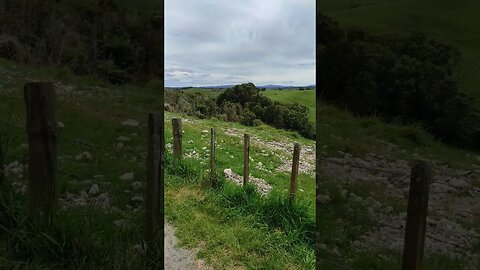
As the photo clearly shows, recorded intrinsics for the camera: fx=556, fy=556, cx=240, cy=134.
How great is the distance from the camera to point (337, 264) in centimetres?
356

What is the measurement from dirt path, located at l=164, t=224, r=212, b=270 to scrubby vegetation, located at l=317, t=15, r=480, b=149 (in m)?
1.35

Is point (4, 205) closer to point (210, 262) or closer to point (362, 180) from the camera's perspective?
point (210, 262)

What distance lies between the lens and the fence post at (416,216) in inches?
118

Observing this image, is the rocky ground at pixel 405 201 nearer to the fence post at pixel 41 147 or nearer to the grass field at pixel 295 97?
the grass field at pixel 295 97

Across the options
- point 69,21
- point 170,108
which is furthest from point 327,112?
point 69,21

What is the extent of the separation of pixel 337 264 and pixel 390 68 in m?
1.29

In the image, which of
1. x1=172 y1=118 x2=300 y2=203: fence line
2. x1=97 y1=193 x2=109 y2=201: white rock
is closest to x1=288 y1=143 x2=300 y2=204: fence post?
x1=172 y1=118 x2=300 y2=203: fence line

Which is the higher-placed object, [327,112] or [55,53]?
[55,53]

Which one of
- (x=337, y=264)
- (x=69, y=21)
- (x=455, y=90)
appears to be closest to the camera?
(x=455, y=90)

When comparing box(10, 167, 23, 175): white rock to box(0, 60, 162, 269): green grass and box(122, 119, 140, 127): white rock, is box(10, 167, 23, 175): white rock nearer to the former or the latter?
box(0, 60, 162, 269): green grass

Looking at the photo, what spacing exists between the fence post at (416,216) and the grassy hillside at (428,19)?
612 millimetres

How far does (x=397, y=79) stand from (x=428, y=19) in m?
0.41

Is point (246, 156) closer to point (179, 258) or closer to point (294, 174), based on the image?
point (294, 174)

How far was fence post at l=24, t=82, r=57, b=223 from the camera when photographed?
11.2 feet
